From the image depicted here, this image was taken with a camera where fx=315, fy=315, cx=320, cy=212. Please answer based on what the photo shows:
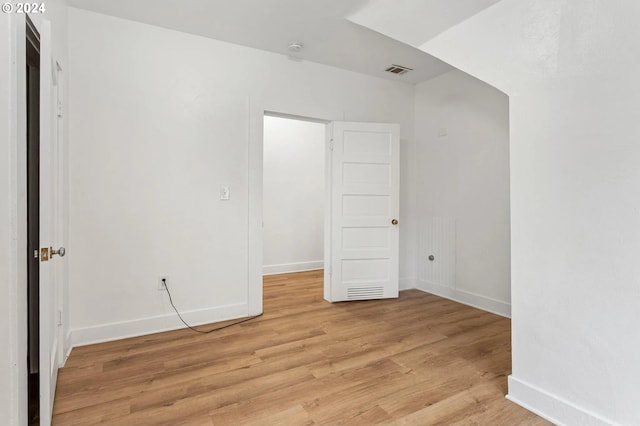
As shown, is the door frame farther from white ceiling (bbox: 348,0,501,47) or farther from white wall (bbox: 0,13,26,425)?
white wall (bbox: 0,13,26,425)

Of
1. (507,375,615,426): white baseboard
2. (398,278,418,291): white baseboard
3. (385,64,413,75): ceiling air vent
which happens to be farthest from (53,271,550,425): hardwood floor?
(385,64,413,75): ceiling air vent

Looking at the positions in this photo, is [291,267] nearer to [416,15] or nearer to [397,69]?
[397,69]

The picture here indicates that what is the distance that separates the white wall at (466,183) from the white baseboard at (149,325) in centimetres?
242

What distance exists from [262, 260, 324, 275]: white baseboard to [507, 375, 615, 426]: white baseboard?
370 centimetres

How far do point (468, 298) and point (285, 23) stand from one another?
3.32m

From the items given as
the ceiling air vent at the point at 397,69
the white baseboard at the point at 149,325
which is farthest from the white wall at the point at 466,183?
the white baseboard at the point at 149,325

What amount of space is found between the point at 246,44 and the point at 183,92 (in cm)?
78

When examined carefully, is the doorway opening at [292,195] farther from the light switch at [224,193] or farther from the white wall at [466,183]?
the light switch at [224,193]

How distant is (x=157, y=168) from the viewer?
2727 mm

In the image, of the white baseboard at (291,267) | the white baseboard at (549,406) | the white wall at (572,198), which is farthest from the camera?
the white baseboard at (291,267)

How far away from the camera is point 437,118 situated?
12.6 ft

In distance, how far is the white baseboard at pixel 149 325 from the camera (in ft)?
8.09

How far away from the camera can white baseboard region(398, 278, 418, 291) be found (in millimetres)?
4043

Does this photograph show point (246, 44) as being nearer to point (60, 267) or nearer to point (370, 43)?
point (370, 43)
